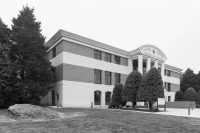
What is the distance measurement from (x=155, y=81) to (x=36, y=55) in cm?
1559

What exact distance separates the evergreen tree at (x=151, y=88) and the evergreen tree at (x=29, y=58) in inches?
479

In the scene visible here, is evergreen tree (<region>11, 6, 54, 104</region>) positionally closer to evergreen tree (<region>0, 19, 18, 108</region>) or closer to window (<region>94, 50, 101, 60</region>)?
evergreen tree (<region>0, 19, 18, 108</region>)

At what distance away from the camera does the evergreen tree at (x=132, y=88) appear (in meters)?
22.8

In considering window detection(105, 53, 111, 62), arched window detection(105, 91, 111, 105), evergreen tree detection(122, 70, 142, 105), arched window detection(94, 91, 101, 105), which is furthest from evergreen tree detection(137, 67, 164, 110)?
window detection(105, 53, 111, 62)

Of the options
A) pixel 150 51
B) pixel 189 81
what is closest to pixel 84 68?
pixel 150 51

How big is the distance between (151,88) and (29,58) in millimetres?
15652

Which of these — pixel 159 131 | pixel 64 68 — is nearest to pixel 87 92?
pixel 64 68

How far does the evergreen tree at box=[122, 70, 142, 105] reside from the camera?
22.8 m

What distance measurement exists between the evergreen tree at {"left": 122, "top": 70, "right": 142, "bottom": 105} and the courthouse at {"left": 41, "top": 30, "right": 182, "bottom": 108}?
6358mm

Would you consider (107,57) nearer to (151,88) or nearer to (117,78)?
(117,78)

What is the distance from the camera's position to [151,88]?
21.0m

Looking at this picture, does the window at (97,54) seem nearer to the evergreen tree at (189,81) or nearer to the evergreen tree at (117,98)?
the evergreen tree at (117,98)

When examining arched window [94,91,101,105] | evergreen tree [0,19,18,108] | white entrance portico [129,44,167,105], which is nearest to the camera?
evergreen tree [0,19,18,108]

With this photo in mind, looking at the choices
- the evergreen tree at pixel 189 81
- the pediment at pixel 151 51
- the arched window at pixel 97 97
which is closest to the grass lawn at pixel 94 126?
the arched window at pixel 97 97
